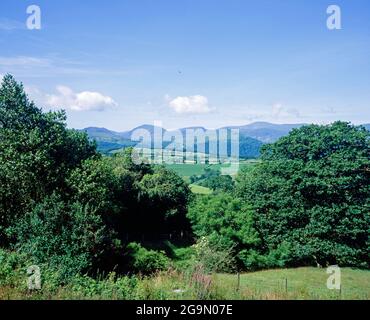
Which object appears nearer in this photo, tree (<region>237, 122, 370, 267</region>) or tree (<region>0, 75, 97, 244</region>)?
tree (<region>0, 75, 97, 244</region>)

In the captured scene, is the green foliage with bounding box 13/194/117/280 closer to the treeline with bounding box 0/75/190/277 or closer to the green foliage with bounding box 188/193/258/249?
the treeline with bounding box 0/75/190/277

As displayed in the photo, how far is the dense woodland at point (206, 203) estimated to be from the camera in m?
19.8

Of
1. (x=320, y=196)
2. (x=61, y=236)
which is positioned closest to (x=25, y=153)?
(x=61, y=236)

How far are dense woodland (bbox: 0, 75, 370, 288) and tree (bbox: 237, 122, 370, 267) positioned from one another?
0.29ft

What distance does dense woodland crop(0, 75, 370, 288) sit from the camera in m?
19.8

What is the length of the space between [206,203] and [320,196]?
10.7 m

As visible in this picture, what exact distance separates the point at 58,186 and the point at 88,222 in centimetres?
685

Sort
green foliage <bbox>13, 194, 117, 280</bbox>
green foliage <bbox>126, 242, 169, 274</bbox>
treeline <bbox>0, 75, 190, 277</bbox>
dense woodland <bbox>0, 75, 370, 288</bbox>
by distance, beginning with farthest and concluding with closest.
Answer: green foliage <bbox>126, 242, 169, 274</bbox>, dense woodland <bbox>0, 75, 370, 288</bbox>, treeline <bbox>0, 75, 190, 277</bbox>, green foliage <bbox>13, 194, 117, 280</bbox>

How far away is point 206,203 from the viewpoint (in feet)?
114

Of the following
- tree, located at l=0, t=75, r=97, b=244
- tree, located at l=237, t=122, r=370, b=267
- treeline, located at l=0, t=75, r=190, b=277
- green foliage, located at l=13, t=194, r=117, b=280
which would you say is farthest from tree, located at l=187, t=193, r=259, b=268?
tree, located at l=0, t=75, r=97, b=244

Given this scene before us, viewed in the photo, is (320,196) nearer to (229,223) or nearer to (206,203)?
(229,223)

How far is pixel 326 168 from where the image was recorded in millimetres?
29438

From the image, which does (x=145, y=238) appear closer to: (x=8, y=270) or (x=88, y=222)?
(x=88, y=222)

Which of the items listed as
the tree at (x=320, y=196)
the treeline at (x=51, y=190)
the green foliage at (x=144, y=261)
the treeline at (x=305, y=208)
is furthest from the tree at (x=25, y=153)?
the tree at (x=320, y=196)
